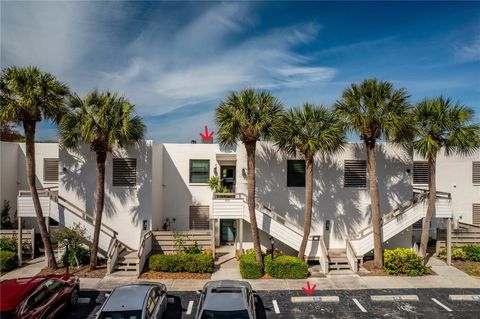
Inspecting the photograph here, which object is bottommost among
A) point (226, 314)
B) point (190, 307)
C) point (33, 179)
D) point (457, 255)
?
point (190, 307)

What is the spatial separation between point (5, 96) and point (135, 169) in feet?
23.0

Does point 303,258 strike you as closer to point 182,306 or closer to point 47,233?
point 182,306

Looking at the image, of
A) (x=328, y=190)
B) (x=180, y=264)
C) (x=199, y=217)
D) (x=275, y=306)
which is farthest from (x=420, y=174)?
(x=180, y=264)

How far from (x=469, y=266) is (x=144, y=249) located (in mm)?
17763

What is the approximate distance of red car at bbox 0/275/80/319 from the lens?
32.4 ft

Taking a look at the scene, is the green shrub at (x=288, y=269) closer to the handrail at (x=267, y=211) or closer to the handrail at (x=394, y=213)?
the handrail at (x=267, y=211)

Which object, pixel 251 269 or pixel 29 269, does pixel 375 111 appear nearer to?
pixel 251 269

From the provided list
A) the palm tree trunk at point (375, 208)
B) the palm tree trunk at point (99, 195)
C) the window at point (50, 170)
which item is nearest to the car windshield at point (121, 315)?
the palm tree trunk at point (99, 195)

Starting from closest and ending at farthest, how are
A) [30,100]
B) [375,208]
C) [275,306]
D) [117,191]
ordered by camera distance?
[275,306], [30,100], [375,208], [117,191]

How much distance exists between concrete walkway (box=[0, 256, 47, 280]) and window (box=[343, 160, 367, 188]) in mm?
17376

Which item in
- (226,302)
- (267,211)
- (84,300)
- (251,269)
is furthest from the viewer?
(267,211)

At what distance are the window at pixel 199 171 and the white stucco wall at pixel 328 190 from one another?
3.38 metres

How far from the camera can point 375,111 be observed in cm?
1622

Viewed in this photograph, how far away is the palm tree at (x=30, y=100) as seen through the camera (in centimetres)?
1498
